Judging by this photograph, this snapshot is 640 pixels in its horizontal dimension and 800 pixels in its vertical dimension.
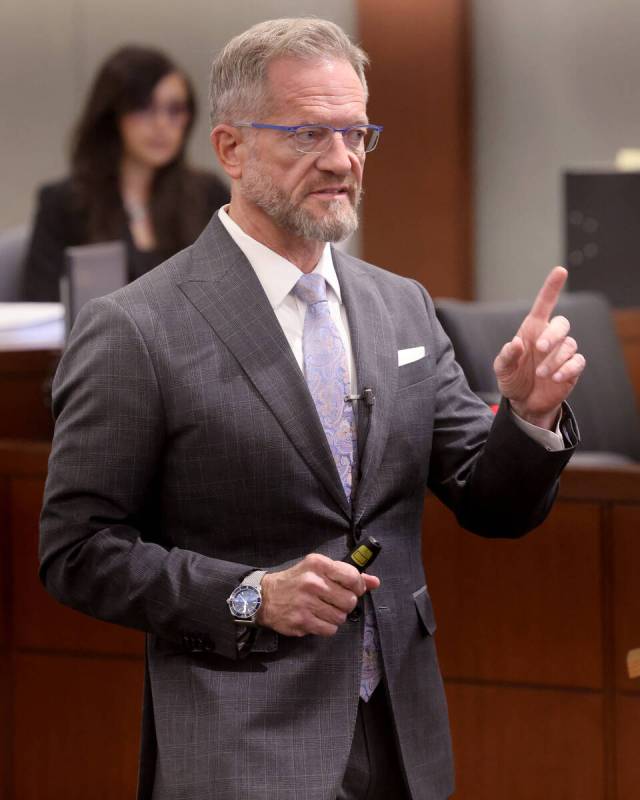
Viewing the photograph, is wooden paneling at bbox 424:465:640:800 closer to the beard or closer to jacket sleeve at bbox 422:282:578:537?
jacket sleeve at bbox 422:282:578:537

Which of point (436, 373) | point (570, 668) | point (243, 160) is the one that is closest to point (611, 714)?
point (570, 668)

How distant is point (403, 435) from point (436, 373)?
0.43 ft

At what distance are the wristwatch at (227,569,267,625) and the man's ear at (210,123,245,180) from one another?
0.50 meters

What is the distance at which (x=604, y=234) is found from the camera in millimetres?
5258

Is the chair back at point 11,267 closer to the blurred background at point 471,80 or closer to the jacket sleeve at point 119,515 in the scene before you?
the blurred background at point 471,80

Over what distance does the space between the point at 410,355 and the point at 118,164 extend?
109 inches

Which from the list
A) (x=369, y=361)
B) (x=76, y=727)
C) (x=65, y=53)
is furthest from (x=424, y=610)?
(x=65, y=53)

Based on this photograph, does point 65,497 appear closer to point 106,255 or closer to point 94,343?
point 94,343

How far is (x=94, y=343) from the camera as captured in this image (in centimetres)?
161

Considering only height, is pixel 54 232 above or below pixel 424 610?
above

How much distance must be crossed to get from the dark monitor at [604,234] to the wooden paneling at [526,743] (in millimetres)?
2762

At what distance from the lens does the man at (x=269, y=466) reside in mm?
1586

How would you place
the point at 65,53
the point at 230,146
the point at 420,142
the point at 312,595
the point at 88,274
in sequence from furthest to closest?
the point at 65,53
the point at 420,142
the point at 88,274
the point at 230,146
the point at 312,595

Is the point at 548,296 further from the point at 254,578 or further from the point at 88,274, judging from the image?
the point at 88,274
